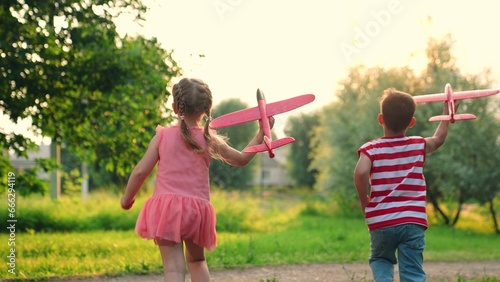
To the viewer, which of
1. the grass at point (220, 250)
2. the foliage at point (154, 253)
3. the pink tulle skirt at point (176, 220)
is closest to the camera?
the pink tulle skirt at point (176, 220)

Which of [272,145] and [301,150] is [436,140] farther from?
[301,150]

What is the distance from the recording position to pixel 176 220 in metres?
4.62

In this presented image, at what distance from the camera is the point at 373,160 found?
4.83 meters

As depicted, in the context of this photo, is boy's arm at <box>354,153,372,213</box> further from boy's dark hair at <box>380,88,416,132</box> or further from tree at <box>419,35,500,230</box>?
tree at <box>419,35,500,230</box>

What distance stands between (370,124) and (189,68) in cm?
1400

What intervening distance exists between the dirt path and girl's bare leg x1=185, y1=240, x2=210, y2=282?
105 inches

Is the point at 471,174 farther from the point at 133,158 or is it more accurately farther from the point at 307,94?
the point at 307,94

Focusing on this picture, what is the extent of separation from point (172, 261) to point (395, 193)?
64.2 inches

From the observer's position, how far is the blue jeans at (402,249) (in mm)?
4766

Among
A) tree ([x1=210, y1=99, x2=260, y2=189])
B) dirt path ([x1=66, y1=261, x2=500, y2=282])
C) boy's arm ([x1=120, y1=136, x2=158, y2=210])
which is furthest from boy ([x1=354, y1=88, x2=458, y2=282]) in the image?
tree ([x1=210, y1=99, x2=260, y2=189])

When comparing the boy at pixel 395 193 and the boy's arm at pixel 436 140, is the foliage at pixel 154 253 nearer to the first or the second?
the boy at pixel 395 193

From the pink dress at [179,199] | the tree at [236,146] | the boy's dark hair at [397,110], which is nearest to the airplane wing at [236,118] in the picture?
the pink dress at [179,199]

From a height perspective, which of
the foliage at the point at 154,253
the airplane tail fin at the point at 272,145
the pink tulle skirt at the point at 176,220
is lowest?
the foliage at the point at 154,253

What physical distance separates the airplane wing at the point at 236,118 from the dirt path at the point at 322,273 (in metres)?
3.20
